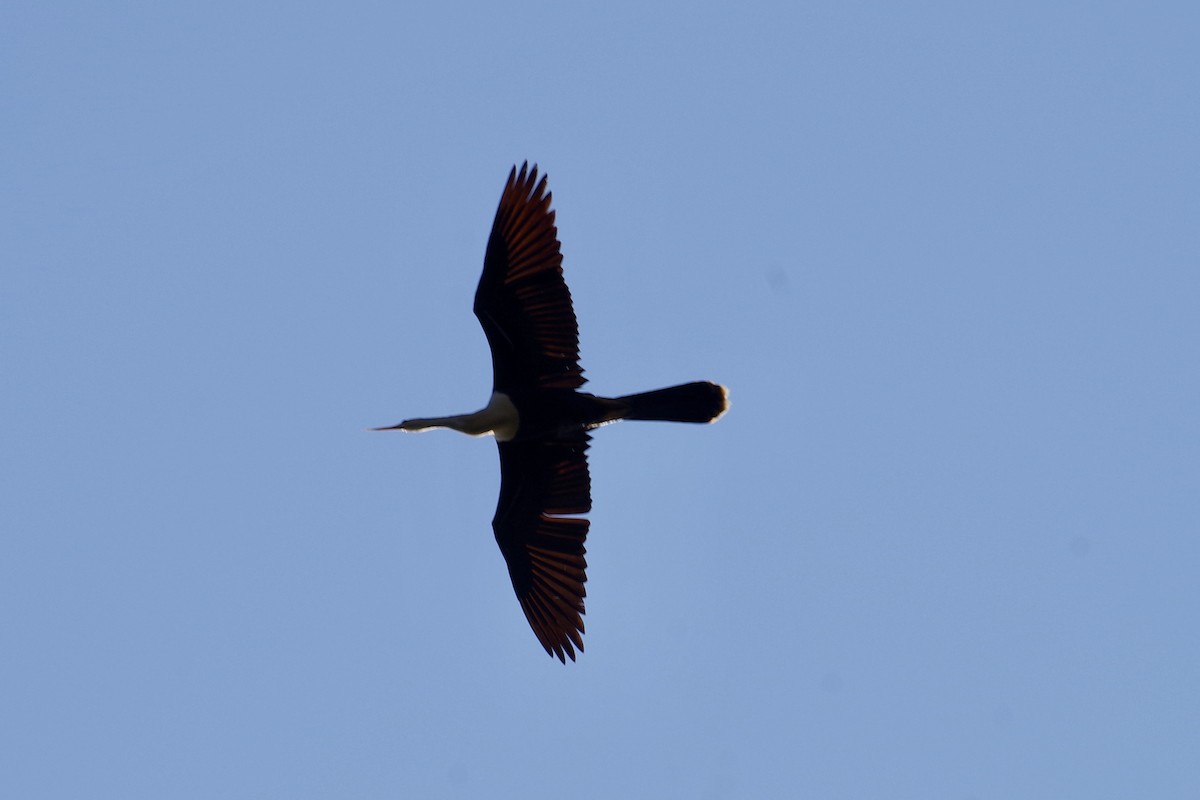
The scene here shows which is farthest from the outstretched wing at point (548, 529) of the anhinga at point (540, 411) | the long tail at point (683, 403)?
the long tail at point (683, 403)

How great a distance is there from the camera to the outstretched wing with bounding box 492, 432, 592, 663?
1716 cm

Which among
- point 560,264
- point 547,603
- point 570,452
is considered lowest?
point 547,603

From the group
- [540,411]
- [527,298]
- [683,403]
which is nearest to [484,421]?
[540,411]

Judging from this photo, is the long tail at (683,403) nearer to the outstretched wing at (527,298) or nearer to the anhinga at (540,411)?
the anhinga at (540,411)

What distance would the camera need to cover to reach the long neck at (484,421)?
16.7 meters

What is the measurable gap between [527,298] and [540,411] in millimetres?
984

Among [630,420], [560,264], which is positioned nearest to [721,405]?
[630,420]

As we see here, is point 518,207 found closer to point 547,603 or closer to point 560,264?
point 560,264

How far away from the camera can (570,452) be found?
17.2 meters

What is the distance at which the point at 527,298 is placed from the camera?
16.5 metres

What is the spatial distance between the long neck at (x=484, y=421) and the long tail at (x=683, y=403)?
101 centimetres

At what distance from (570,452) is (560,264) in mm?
1786

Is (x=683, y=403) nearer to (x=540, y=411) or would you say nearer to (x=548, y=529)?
(x=540, y=411)

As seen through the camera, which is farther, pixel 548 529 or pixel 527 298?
pixel 548 529
